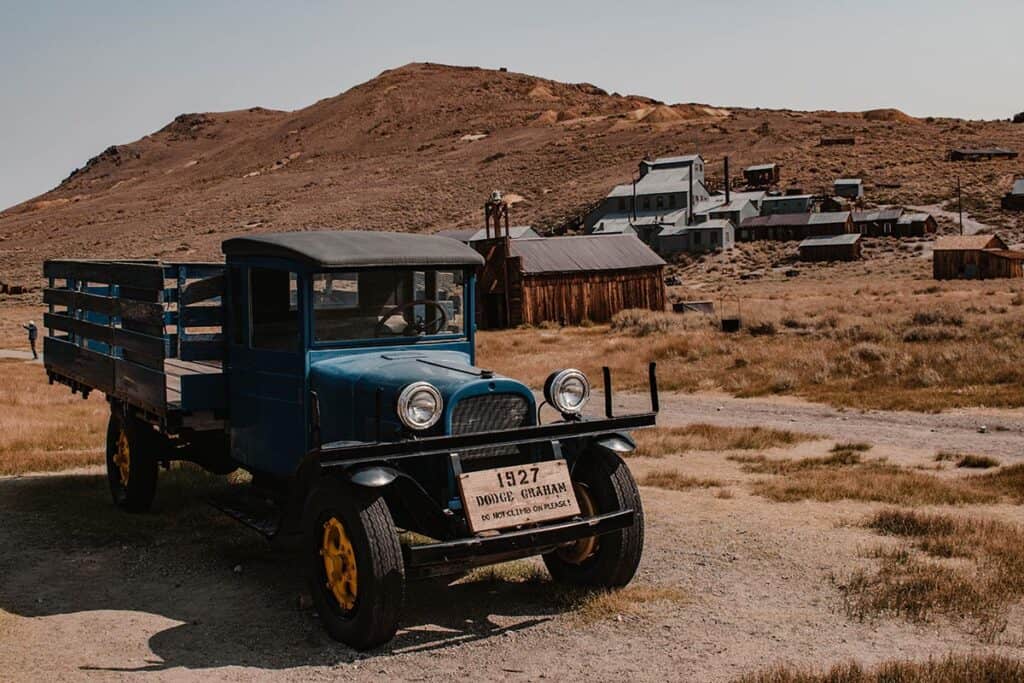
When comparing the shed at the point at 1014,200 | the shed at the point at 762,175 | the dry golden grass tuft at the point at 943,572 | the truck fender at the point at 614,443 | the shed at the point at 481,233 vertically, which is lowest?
the dry golden grass tuft at the point at 943,572

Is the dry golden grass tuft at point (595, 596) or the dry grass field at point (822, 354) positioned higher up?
the dry grass field at point (822, 354)

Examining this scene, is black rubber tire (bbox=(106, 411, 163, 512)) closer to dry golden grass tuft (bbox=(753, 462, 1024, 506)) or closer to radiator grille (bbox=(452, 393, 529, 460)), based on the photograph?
radiator grille (bbox=(452, 393, 529, 460))

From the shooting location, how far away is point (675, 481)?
475 inches

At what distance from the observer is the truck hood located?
7160 mm

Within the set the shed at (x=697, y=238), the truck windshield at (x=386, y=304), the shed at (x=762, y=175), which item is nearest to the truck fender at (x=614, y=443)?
the truck windshield at (x=386, y=304)

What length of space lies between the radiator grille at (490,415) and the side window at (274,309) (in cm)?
167

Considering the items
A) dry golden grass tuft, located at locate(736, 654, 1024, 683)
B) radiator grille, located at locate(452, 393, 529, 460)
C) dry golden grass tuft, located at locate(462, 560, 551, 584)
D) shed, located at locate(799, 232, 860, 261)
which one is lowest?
dry golden grass tuft, located at locate(462, 560, 551, 584)

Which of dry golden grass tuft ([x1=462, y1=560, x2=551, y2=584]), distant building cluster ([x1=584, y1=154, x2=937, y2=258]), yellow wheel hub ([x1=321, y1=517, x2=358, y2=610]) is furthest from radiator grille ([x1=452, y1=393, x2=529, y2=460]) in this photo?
distant building cluster ([x1=584, y1=154, x2=937, y2=258])

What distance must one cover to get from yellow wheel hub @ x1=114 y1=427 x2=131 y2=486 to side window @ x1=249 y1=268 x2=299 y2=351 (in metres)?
2.61

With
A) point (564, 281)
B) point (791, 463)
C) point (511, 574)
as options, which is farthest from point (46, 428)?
point (564, 281)

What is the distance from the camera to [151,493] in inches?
408

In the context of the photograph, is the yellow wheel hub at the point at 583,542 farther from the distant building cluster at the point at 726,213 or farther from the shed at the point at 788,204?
the shed at the point at 788,204

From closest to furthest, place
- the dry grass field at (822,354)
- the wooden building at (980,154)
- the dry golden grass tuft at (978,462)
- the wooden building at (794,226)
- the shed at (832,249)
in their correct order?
the dry golden grass tuft at (978,462), the dry grass field at (822,354), the shed at (832,249), the wooden building at (794,226), the wooden building at (980,154)

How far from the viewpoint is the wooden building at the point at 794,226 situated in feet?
240
